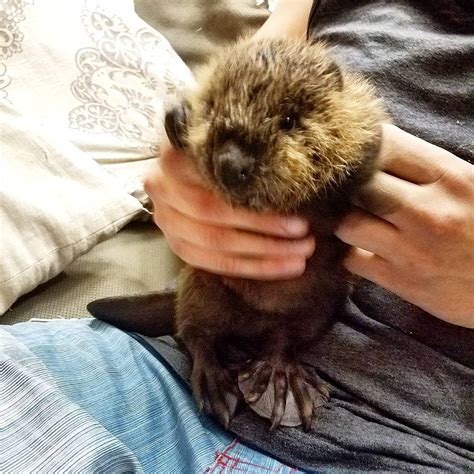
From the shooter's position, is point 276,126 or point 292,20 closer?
point 276,126

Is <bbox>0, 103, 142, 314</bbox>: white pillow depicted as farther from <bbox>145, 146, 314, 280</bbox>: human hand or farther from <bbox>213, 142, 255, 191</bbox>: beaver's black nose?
<bbox>213, 142, 255, 191</bbox>: beaver's black nose

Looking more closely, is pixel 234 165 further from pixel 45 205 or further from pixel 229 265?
pixel 45 205

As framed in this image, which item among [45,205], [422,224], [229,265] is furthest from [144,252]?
[422,224]

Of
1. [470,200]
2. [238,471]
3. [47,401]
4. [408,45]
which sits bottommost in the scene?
[238,471]

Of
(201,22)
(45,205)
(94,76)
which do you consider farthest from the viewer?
(201,22)

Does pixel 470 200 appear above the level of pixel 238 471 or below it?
Result: above

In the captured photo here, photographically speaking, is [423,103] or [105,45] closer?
[423,103]

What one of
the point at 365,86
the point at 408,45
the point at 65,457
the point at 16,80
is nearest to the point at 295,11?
the point at 408,45

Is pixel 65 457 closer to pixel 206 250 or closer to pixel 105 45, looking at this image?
pixel 206 250
